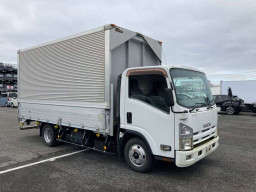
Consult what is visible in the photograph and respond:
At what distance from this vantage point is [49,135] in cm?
718

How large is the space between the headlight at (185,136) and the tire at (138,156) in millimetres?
800

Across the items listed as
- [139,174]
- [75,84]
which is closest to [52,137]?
[75,84]

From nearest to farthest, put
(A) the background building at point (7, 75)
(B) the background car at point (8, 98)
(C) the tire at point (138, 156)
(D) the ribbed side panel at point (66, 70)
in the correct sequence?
(C) the tire at point (138, 156) < (D) the ribbed side panel at point (66, 70) < (B) the background car at point (8, 98) < (A) the background building at point (7, 75)

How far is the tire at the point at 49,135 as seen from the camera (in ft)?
22.7

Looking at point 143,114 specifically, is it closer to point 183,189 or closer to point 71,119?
point 183,189

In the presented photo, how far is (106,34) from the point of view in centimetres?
492

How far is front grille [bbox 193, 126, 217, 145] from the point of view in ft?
13.9

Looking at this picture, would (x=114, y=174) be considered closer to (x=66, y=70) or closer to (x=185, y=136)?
(x=185, y=136)

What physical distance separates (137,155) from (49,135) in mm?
3807

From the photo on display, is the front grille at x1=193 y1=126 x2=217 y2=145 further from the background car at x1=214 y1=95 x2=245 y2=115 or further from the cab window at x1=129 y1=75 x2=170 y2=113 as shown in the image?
the background car at x1=214 y1=95 x2=245 y2=115

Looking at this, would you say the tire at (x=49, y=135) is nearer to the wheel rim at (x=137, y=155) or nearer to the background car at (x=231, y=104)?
the wheel rim at (x=137, y=155)

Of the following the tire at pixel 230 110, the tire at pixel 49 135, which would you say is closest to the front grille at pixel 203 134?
the tire at pixel 49 135

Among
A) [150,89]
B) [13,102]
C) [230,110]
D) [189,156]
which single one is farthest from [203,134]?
[13,102]

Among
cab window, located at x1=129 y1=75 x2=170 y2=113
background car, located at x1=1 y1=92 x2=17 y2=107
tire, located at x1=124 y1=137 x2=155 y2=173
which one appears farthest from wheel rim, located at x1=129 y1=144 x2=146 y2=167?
background car, located at x1=1 y1=92 x2=17 y2=107
